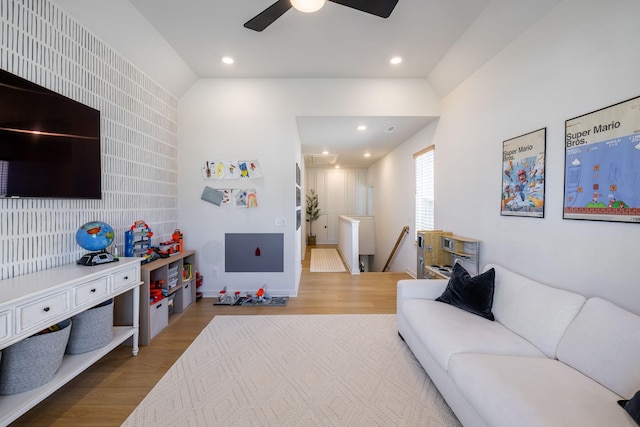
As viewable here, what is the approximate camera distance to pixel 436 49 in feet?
9.59

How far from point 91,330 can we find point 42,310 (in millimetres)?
579

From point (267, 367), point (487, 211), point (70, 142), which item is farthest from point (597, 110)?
point (70, 142)

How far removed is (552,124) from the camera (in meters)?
1.99

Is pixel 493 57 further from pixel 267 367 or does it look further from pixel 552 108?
pixel 267 367

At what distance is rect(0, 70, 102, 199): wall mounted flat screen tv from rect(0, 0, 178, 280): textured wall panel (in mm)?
129

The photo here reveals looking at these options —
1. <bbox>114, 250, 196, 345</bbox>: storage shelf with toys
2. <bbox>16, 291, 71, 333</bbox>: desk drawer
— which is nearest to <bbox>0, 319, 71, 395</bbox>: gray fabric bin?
<bbox>16, 291, 71, 333</bbox>: desk drawer

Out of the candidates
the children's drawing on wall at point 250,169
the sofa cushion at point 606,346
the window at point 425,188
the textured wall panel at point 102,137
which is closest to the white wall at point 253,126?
the children's drawing on wall at point 250,169

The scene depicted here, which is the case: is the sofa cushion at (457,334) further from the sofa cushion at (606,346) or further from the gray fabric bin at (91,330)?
the gray fabric bin at (91,330)

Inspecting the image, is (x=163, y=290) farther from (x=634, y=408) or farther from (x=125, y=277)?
(x=634, y=408)

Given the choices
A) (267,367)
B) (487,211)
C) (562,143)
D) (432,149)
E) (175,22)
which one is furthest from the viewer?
(432,149)

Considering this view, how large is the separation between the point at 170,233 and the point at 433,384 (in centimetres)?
347

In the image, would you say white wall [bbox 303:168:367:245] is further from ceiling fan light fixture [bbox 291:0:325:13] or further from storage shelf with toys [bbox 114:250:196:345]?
ceiling fan light fixture [bbox 291:0:325:13]

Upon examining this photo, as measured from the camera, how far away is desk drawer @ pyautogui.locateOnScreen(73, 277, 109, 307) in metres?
1.67

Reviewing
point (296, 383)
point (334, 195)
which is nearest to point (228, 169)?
point (296, 383)
